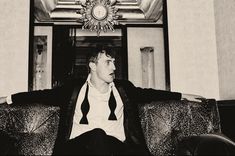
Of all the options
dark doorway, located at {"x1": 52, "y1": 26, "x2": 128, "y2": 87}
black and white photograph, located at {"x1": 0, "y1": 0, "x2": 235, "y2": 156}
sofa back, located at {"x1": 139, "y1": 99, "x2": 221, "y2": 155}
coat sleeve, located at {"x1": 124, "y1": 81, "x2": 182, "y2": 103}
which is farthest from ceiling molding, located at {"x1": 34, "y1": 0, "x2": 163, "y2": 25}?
sofa back, located at {"x1": 139, "y1": 99, "x2": 221, "y2": 155}

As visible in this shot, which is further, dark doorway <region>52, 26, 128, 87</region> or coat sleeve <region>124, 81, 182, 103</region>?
dark doorway <region>52, 26, 128, 87</region>

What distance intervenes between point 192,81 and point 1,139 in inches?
76.3

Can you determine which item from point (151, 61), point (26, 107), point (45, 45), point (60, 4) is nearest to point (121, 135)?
point (26, 107)

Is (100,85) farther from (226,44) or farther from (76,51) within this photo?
(226,44)

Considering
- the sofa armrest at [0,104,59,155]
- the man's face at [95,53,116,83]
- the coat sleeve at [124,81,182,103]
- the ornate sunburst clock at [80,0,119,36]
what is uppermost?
the ornate sunburst clock at [80,0,119,36]

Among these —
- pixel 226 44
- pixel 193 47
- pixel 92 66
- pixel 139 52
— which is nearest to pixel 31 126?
pixel 92 66

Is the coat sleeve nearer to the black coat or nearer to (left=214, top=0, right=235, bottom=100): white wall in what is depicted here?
the black coat

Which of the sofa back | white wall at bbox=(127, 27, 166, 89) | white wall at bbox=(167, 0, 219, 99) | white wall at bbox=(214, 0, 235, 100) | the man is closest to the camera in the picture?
the man

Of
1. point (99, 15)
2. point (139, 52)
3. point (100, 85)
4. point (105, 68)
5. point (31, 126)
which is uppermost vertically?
point (99, 15)

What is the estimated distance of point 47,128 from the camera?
2311 mm

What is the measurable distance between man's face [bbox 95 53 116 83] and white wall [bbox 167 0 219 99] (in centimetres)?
86

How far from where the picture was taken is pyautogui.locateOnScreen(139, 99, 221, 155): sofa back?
230 cm

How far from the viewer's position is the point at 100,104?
7.59 feet

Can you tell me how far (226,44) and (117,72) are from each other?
1108 mm
